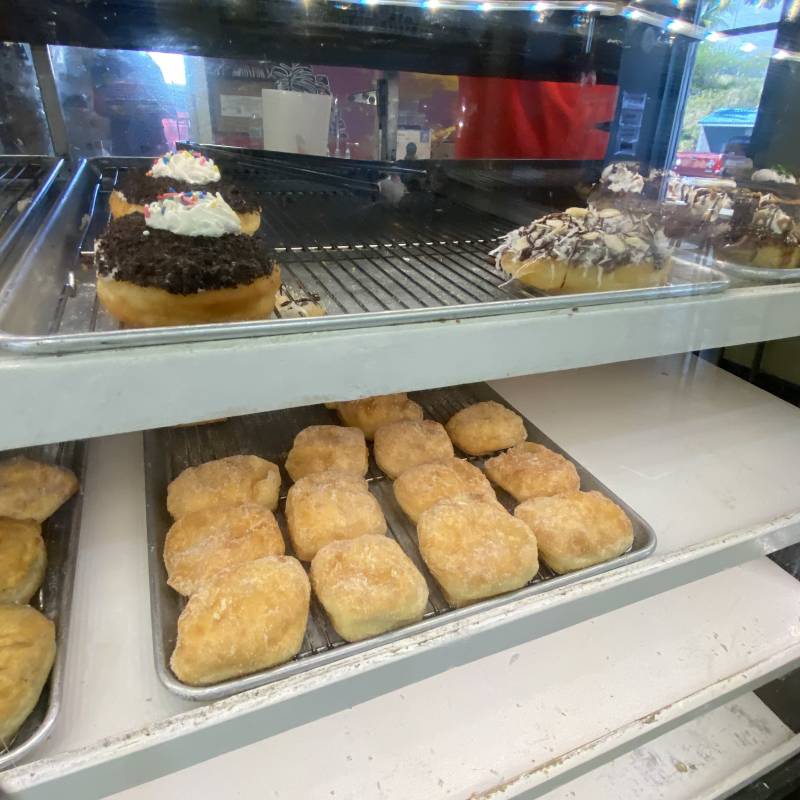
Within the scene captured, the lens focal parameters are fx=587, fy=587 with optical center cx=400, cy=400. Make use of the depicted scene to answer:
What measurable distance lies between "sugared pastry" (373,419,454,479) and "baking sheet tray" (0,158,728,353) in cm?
32

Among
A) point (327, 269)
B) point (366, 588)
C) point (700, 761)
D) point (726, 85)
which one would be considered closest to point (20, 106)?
point (327, 269)

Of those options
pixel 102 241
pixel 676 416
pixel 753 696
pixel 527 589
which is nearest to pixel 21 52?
pixel 102 241

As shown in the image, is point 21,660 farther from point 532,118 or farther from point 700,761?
point 532,118

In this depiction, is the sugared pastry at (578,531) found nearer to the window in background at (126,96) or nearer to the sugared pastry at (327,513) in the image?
the sugared pastry at (327,513)

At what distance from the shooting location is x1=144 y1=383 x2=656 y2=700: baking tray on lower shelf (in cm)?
78

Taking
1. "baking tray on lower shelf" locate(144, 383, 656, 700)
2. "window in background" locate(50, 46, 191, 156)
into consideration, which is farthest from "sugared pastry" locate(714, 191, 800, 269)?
A: "window in background" locate(50, 46, 191, 156)

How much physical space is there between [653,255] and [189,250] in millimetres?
789

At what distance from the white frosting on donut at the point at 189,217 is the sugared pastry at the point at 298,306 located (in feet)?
0.42

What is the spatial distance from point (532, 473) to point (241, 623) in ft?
2.00

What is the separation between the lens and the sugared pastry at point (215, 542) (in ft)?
2.85

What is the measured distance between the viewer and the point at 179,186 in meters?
1.23

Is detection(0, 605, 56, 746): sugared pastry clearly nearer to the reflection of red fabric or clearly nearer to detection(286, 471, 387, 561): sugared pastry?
detection(286, 471, 387, 561): sugared pastry

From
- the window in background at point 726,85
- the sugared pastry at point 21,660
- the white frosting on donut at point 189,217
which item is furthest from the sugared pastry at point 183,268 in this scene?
the window in background at point 726,85

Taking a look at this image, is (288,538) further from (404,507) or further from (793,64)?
(793,64)
